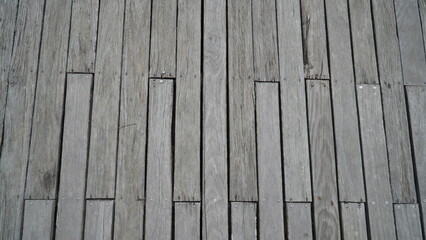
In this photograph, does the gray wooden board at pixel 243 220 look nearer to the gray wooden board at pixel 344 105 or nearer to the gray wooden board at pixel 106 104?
the gray wooden board at pixel 344 105

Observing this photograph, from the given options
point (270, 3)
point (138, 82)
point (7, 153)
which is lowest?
point (7, 153)

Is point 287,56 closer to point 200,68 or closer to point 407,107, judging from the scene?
point 200,68

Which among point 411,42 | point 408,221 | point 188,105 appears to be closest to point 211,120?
point 188,105

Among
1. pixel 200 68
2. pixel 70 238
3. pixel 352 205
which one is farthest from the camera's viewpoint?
pixel 200 68

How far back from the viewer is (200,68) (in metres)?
2.60

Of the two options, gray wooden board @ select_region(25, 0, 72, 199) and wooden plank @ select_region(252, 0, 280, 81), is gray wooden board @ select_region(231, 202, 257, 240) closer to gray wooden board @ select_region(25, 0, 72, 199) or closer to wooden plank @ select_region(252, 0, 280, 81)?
wooden plank @ select_region(252, 0, 280, 81)

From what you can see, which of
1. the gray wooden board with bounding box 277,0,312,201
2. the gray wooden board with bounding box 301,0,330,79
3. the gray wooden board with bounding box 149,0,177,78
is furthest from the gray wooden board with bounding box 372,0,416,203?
the gray wooden board with bounding box 149,0,177,78

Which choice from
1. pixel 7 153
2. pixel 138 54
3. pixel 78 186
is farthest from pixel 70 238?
pixel 138 54

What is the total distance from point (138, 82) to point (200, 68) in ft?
1.17

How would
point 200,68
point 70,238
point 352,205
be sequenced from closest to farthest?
point 70,238 < point 352,205 < point 200,68

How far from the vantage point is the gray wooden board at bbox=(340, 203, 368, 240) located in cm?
240

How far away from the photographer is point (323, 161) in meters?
2.50

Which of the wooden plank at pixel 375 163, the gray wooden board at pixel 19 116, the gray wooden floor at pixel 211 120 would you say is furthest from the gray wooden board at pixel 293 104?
the gray wooden board at pixel 19 116

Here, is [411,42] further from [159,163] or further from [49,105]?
[49,105]
